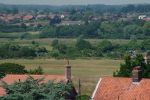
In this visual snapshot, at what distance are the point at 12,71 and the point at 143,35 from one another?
113 meters

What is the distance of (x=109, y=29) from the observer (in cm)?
18762

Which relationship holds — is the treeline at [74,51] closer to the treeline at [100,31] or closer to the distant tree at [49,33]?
the treeline at [100,31]

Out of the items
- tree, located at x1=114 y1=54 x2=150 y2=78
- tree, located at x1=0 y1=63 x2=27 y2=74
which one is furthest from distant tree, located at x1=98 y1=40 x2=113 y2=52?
tree, located at x1=114 y1=54 x2=150 y2=78

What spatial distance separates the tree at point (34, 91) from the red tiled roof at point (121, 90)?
520 inches

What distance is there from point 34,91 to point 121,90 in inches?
617

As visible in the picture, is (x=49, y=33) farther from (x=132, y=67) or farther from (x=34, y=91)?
(x=34, y=91)

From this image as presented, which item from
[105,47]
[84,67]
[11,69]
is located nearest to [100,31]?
[105,47]

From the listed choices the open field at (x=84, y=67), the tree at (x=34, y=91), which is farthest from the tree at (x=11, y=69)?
the tree at (x=34, y=91)

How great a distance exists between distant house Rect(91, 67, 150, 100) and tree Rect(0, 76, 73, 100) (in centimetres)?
1319

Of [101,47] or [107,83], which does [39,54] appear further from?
[107,83]

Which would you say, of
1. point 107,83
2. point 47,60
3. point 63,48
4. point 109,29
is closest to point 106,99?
point 107,83

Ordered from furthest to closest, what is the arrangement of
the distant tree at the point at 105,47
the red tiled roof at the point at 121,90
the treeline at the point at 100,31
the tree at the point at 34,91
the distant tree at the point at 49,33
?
the distant tree at the point at 49,33, the treeline at the point at 100,31, the distant tree at the point at 105,47, the red tiled roof at the point at 121,90, the tree at the point at 34,91

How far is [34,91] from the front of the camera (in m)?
24.8

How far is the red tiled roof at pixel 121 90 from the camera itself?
38812mm
